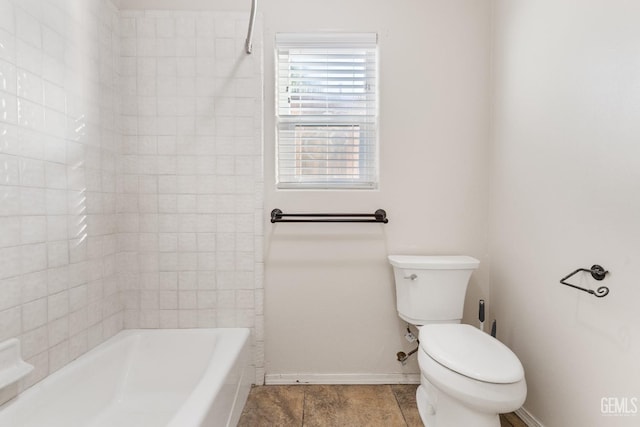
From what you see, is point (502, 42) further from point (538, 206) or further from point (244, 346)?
point (244, 346)

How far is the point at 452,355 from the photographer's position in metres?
1.32

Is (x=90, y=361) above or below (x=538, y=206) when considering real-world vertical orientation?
below

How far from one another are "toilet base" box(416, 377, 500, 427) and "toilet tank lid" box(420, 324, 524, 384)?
0.20 metres

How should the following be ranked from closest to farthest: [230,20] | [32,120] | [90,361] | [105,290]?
[32,120] → [90,361] → [105,290] → [230,20]

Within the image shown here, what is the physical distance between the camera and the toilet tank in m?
1.76

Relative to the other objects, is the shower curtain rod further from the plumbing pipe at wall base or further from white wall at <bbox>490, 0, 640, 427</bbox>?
the plumbing pipe at wall base

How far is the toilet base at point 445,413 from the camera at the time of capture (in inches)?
51.7

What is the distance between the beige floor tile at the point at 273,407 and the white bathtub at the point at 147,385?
0.07m

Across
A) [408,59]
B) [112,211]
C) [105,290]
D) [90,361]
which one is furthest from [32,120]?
[408,59]

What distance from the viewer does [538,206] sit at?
5.05 feet

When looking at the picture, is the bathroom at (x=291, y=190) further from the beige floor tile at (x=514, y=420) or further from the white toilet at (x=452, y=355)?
the white toilet at (x=452, y=355)

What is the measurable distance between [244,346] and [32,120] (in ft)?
4.40

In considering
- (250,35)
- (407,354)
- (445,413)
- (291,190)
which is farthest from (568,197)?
(250,35)

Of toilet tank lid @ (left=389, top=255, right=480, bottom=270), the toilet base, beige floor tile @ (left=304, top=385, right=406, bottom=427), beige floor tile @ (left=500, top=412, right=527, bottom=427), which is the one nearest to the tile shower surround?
beige floor tile @ (left=304, top=385, right=406, bottom=427)
